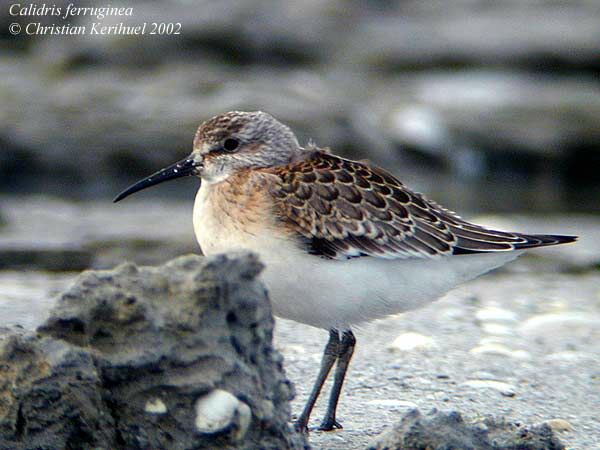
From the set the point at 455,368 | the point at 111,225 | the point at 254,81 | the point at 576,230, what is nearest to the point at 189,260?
the point at 455,368

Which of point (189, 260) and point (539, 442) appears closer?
point (189, 260)

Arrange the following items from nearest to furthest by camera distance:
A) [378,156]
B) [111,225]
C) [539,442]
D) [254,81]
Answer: [539,442] < [111,225] < [378,156] < [254,81]

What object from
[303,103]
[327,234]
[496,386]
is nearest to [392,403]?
[496,386]

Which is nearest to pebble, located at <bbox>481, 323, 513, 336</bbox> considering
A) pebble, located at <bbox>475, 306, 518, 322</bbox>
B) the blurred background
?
pebble, located at <bbox>475, 306, 518, 322</bbox>

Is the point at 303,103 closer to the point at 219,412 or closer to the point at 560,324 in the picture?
the point at 560,324

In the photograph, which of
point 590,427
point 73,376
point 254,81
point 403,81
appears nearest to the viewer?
point 73,376

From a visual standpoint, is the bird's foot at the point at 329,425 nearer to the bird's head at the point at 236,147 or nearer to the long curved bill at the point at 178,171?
the bird's head at the point at 236,147

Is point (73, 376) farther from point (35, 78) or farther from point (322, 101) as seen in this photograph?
point (35, 78)

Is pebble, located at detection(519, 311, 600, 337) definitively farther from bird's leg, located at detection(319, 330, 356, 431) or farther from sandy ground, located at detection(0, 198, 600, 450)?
bird's leg, located at detection(319, 330, 356, 431)
